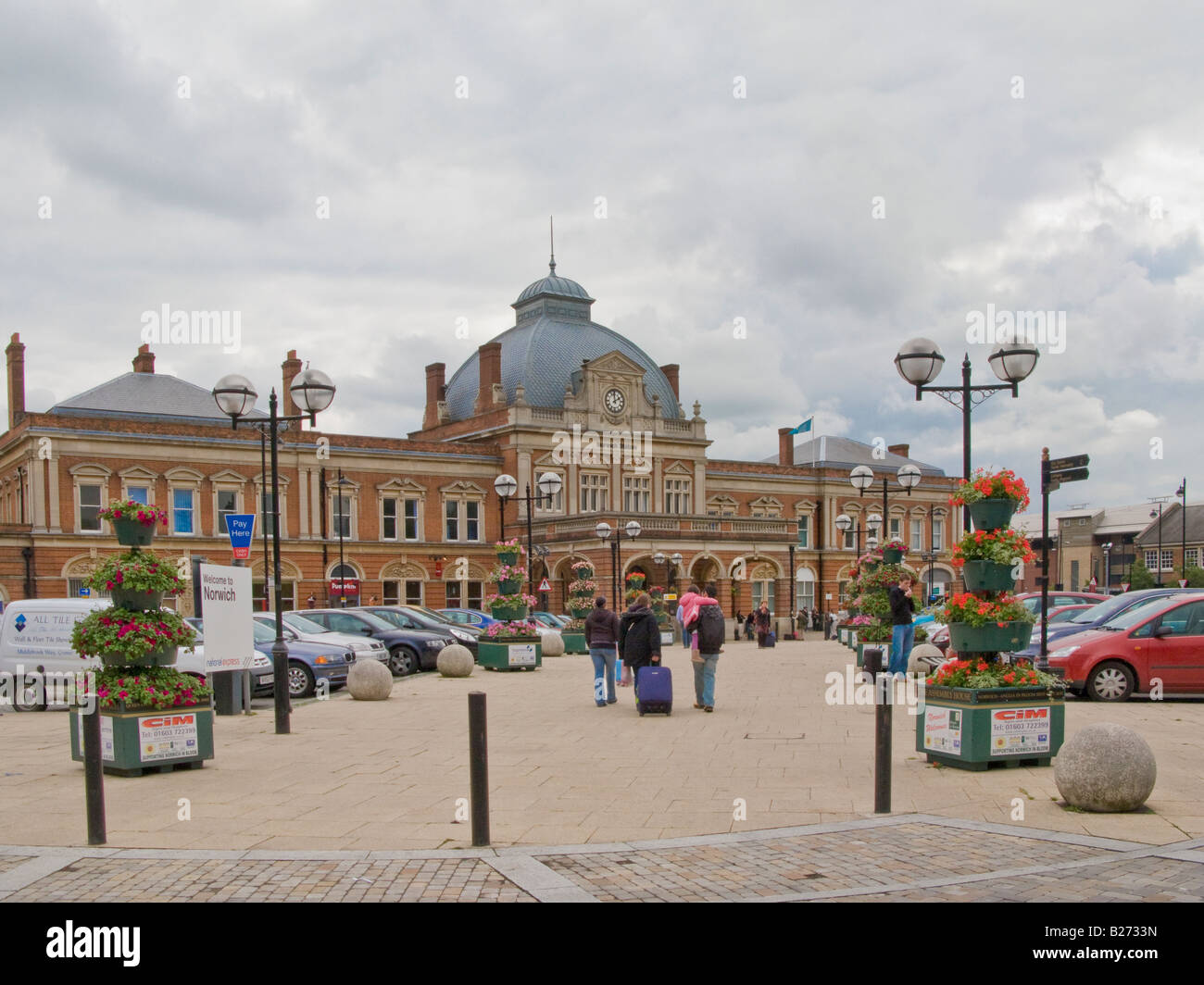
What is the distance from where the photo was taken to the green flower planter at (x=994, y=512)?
11.6 meters

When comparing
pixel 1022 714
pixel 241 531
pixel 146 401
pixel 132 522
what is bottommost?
pixel 1022 714

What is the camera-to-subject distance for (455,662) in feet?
76.4

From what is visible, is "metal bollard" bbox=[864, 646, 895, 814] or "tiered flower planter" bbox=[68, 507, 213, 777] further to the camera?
"tiered flower planter" bbox=[68, 507, 213, 777]

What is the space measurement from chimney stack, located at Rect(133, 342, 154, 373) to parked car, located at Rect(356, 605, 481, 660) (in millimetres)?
39881

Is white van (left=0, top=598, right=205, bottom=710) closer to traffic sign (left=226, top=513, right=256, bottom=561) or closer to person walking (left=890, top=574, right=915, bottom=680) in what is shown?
traffic sign (left=226, top=513, right=256, bottom=561)

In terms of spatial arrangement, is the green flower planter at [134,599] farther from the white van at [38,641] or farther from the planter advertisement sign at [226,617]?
the white van at [38,641]

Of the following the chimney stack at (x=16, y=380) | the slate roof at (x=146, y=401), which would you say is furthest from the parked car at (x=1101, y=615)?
the chimney stack at (x=16, y=380)

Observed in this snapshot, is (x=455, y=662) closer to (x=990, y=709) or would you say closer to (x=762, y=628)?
(x=990, y=709)

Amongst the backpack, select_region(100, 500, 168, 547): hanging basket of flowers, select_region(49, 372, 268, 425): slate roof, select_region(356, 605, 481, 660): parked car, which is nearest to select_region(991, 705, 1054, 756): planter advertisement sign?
the backpack

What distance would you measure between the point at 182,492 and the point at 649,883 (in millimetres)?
51655

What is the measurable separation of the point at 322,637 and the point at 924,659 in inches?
453

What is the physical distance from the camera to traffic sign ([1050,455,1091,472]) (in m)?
15.6

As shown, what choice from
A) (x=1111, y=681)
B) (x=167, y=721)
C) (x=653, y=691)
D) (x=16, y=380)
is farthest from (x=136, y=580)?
(x=16, y=380)
